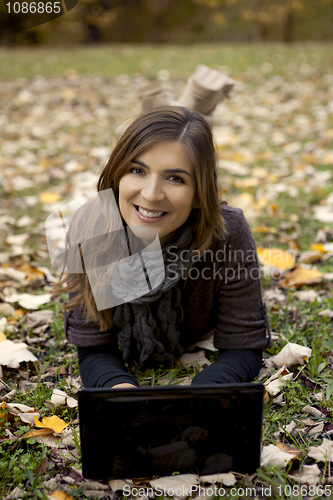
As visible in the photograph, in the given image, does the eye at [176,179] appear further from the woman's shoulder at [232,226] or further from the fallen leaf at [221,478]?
the fallen leaf at [221,478]

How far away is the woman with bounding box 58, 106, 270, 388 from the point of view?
154 cm

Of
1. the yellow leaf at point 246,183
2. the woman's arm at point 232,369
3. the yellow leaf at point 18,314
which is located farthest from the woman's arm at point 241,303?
the yellow leaf at point 246,183

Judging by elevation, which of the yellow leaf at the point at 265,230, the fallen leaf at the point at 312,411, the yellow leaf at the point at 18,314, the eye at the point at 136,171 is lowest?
the yellow leaf at the point at 18,314

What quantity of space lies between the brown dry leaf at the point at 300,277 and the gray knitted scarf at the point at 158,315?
0.89 metres

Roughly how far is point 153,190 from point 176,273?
30cm

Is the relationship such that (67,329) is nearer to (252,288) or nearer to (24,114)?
(252,288)

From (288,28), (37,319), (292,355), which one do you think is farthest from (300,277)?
(288,28)

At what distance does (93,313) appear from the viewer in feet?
5.68

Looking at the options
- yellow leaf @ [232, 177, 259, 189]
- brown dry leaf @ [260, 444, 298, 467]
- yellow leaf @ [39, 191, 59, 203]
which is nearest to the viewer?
brown dry leaf @ [260, 444, 298, 467]

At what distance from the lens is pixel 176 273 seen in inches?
64.1

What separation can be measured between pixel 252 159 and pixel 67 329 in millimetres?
3268

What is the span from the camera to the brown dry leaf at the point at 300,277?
8.16 ft

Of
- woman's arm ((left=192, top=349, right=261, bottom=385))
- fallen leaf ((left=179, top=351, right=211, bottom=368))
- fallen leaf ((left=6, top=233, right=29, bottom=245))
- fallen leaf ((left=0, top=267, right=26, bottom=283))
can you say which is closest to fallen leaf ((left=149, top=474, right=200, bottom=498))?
woman's arm ((left=192, top=349, right=261, bottom=385))

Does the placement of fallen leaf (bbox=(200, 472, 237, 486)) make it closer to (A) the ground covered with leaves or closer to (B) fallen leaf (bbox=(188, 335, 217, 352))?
(A) the ground covered with leaves
